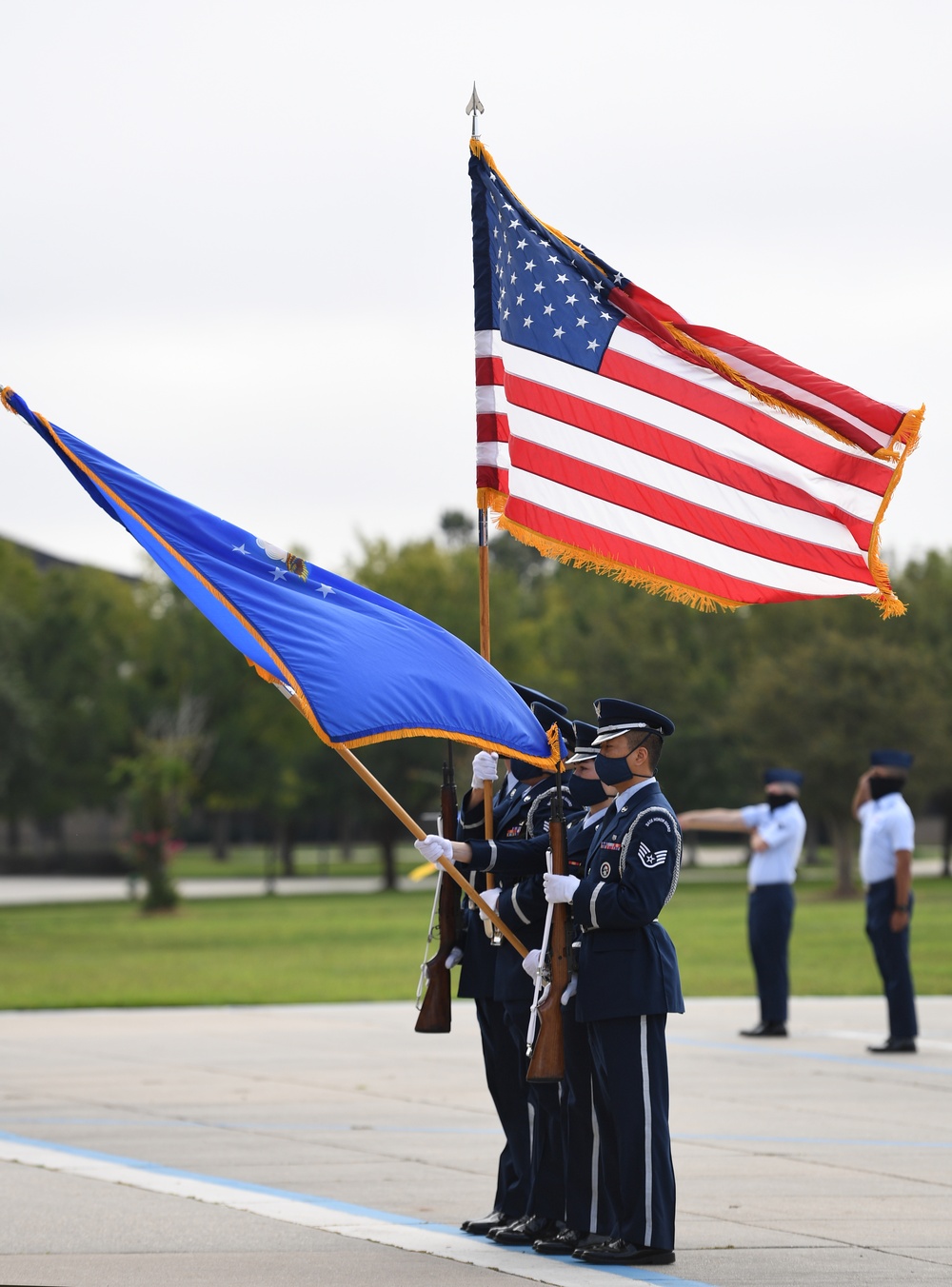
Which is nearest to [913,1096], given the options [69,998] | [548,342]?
[548,342]

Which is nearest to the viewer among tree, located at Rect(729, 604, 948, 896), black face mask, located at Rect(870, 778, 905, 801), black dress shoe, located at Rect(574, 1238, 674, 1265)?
black dress shoe, located at Rect(574, 1238, 674, 1265)

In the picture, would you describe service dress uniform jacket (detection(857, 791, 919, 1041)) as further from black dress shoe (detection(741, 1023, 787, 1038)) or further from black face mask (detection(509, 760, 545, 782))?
black face mask (detection(509, 760, 545, 782))

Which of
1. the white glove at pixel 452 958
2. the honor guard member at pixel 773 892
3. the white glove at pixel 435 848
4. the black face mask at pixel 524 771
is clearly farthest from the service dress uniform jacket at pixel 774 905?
the white glove at pixel 435 848

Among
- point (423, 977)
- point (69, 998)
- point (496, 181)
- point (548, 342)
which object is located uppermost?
point (496, 181)

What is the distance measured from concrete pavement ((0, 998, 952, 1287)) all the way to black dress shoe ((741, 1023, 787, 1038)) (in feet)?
0.68

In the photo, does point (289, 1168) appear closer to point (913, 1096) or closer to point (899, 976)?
point (913, 1096)

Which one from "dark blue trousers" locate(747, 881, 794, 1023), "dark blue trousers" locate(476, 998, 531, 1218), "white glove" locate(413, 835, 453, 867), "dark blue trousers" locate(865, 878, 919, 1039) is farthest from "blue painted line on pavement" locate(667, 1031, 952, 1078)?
"white glove" locate(413, 835, 453, 867)

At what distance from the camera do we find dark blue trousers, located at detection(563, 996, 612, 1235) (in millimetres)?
7113

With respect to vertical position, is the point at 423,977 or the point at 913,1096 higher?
the point at 423,977

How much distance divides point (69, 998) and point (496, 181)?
1299 cm

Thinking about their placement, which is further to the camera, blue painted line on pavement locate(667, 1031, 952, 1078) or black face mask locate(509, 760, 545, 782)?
blue painted line on pavement locate(667, 1031, 952, 1078)

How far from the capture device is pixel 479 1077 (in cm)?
1279

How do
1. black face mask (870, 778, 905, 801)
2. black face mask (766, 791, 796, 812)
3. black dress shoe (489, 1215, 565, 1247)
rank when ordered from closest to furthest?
black dress shoe (489, 1215, 565, 1247) → black face mask (870, 778, 905, 801) → black face mask (766, 791, 796, 812)

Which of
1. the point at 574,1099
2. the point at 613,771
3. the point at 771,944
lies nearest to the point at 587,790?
the point at 613,771
